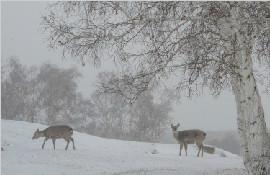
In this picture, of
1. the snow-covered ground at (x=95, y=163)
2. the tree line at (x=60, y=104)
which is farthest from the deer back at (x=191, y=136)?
the tree line at (x=60, y=104)

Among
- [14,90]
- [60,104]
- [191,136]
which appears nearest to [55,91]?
[60,104]

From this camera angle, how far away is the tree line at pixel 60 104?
37.8m

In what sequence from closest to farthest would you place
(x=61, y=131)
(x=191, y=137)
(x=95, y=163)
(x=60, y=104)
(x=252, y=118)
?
(x=252, y=118), (x=95, y=163), (x=61, y=131), (x=191, y=137), (x=60, y=104)

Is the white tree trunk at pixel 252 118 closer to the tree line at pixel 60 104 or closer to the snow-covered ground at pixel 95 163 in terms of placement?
the snow-covered ground at pixel 95 163

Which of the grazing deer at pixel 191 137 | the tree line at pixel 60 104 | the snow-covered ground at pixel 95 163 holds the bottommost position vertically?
the snow-covered ground at pixel 95 163

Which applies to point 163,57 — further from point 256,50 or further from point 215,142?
point 215,142

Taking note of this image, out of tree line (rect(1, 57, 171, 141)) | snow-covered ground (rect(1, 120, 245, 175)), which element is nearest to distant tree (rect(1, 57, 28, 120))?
tree line (rect(1, 57, 171, 141))

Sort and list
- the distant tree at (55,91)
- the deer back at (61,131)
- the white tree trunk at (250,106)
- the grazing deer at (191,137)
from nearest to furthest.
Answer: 1. the white tree trunk at (250,106)
2. the deer back at (61,131)
3. the grazing deer at (191,137)
4. the distant tree at (55,91)

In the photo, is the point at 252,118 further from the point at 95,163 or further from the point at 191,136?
the point at 191,136

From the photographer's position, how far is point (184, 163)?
12.3 m

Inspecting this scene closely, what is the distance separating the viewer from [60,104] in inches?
1550

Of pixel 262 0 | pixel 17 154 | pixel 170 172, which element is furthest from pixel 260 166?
pixel 17 154

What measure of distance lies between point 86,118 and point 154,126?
357 inches

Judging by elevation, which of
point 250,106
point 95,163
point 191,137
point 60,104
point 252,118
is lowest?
point 95,163
